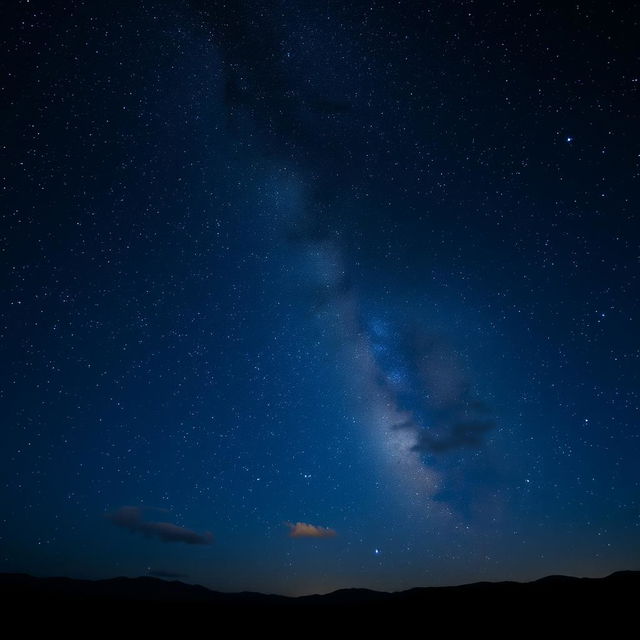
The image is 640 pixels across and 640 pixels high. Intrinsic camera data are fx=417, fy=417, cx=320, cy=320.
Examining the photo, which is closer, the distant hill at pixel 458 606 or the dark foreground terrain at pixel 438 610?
the dark foreground terrain at pixel 438 610

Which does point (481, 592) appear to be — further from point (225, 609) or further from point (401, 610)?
point (225, 609)

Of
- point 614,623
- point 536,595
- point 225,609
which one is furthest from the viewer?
point 225,609

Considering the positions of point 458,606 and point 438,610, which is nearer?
point 438,610

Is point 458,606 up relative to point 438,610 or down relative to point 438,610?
up

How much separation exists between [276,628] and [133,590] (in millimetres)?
82368

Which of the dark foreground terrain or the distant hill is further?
the distant hill

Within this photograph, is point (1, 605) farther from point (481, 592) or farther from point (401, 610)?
point (481, 592)

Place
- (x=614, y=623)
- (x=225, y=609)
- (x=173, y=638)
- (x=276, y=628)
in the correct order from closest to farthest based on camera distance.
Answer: (x=614, y=623) < (x=173, y=638) < (x=276, y=628) < (x=225, y=609)

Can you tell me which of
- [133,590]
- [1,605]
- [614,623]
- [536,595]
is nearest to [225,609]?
[1,605]

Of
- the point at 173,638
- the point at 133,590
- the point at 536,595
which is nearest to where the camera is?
the point at 173,638

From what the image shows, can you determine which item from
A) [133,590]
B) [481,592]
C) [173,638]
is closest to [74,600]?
[173,638]

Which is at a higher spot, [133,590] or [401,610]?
[401,610]

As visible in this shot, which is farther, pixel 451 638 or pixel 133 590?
pixel 133 590

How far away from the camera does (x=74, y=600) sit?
84.9ft
